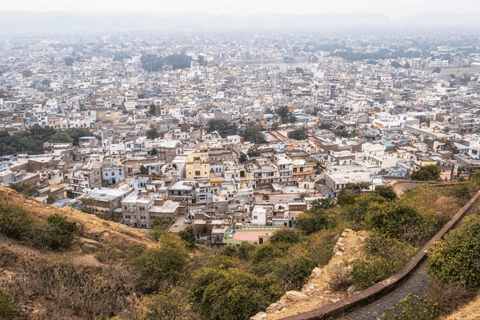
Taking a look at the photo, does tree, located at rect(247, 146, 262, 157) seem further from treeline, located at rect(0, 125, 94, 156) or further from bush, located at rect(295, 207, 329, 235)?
treeline, located at rect(0, 125, 94, 156)

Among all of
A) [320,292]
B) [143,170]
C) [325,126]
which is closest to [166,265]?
[320,292]

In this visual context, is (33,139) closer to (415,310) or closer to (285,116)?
(285,116)

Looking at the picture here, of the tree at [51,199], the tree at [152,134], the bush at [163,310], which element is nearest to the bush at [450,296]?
Answer: the bush at [163,310]

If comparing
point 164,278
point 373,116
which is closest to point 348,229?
point 164,278

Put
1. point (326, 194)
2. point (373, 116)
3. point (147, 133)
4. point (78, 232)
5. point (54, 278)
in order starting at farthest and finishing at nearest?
point (373, 116) < point (147, 133) < point (326, 194) < point (78, 232) < point (54, 278)

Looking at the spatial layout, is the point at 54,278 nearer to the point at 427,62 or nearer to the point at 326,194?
the point at 326,194

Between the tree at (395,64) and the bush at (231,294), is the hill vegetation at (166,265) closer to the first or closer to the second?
the bush at (231,294)

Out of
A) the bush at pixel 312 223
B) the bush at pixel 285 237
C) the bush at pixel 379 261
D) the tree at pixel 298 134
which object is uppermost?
the bush at pixel 379 261
